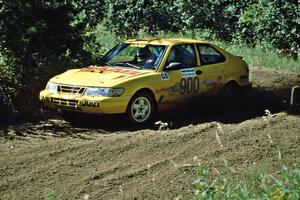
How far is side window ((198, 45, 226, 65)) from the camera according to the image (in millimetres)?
12225

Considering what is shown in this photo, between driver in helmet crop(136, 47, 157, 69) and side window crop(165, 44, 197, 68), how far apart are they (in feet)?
0.93

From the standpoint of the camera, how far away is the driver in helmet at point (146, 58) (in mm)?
11430

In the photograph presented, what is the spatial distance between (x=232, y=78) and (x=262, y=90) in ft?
7.48

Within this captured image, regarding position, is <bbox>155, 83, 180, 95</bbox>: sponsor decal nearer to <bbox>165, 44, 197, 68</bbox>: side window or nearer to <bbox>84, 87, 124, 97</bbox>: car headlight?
<bbox>165, 44, 197, 68</bbox>: side window

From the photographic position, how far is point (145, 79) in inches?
427

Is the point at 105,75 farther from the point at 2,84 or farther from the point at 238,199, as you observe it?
the point at 238,199

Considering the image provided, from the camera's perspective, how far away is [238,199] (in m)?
5.17

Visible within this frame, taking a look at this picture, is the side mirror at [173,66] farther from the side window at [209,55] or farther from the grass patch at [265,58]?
the grass patch at [265,58]

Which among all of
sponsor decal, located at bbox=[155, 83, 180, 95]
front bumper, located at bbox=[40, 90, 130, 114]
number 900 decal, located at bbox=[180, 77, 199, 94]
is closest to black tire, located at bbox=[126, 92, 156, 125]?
front bumper, located at bbox=[40, 90, 130, 114]

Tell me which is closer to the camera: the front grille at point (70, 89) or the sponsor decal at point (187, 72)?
the front grille at point (70, 89)

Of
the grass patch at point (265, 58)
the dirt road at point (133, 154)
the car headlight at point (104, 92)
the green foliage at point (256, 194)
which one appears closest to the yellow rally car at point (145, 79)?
the car headlight at point (104, 92)

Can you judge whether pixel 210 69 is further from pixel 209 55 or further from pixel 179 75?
pixel 179 75

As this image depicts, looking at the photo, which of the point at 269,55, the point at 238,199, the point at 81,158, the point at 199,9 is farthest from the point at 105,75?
the point at 199,9

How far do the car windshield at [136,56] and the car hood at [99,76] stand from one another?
0.29 m
